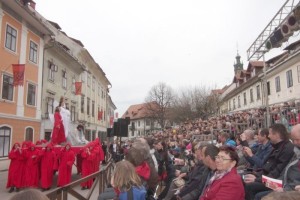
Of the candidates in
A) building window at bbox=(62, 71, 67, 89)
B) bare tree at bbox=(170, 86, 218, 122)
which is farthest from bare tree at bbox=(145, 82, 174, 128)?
building window at bbox=(62, 71, 67, 89)

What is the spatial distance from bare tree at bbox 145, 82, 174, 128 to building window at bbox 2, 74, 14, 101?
39099 mm

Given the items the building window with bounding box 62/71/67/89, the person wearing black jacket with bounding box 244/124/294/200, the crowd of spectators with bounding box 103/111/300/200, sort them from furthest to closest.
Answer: the building window with bounding box 62/71/67/89, the person wearing black jacket with bounding box 244/124/294/200, the crowd of spectators with bounding box 103/111/300/200

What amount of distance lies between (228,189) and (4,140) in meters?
18.1

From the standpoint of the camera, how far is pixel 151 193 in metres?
5.32

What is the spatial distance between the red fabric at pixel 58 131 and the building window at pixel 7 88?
8.51m

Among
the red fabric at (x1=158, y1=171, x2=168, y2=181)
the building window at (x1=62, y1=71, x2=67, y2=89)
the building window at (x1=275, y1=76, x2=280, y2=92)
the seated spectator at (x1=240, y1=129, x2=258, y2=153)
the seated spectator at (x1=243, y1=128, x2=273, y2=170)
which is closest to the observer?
the seated spectator at (x1=243, y1=128, x2=273, y2=170)

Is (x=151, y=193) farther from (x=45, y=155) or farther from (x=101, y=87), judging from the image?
(x=101, y=87)

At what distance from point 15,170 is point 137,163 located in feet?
24.2

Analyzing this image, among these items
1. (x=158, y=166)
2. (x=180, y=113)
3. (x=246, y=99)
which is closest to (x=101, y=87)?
(x=180, y=113)

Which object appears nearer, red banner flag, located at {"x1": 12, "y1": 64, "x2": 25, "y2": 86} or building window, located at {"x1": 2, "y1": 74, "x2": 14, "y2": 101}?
red banner flag, located at {"x1": 12, "y1": 64, "x2": 25, "y2": 86}

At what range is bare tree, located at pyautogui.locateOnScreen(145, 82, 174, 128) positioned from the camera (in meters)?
58.2

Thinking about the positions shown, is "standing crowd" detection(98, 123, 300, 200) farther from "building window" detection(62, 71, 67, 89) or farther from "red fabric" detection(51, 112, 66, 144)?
"building window" detection(62, 71, 67, 89)

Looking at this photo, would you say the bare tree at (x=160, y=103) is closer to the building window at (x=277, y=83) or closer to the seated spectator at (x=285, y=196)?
the building window at (x=277, y=83)

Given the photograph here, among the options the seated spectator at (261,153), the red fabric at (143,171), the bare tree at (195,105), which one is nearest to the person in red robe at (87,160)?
the red fabric at (143,171)
